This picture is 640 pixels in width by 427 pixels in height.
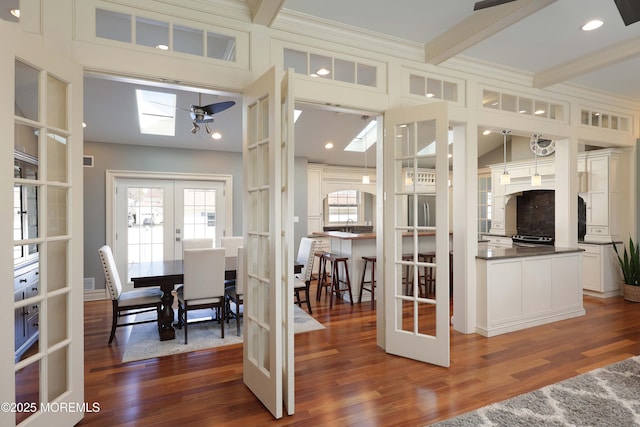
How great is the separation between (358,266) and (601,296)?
372cm

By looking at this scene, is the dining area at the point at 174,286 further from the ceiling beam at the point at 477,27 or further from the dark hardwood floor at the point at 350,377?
the ceiling beam at the point at 477,27

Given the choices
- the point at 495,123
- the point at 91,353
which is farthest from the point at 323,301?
the point at 495,123

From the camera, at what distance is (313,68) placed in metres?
3.23

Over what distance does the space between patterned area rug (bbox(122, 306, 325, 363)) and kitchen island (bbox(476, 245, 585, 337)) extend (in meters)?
1.87

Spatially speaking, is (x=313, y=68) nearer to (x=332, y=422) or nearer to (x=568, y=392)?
(x=332, y=422)

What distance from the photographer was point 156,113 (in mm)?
5355

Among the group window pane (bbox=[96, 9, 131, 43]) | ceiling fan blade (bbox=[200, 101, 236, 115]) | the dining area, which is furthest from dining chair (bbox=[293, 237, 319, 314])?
window pane (bbox=[96, 9, 131, 43])

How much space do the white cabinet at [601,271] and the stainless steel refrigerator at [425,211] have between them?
3.82m

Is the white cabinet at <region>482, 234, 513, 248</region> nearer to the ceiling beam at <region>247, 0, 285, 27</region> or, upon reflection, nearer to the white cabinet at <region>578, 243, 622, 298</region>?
the white cabinet at <region>578, 243, 622, 298</region>

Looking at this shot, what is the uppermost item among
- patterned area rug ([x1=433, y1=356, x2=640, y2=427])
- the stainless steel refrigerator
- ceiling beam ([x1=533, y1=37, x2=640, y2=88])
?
ceiling beam ([x1=533, y1=37, x2=640, y2=88])

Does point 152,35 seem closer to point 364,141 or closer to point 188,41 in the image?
point 188,41

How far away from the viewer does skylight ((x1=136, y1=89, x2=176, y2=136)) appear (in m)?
4.98

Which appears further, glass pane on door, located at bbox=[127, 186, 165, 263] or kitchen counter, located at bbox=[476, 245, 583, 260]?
glass pane on door, located at bbox=[127, 186, 165, 263]

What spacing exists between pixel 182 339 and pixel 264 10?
3.23 metres
